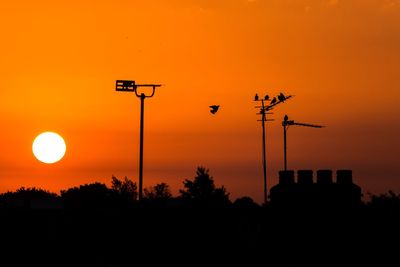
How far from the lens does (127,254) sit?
135ft

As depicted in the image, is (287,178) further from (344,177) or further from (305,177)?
(344,177)

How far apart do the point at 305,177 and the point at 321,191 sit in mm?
1148

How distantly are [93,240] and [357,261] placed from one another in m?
14.5

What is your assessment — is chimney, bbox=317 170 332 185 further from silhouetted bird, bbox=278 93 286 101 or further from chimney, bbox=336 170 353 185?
silhouetted bird, bbox=278 93 286 101

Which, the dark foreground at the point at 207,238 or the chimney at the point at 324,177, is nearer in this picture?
the dark foreground at the point at 207,238

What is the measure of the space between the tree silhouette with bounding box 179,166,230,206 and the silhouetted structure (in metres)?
5.76

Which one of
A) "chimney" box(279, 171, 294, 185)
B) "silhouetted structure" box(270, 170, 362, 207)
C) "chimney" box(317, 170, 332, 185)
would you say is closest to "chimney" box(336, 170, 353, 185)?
"silhouetted structure" box(270, 170, 362, 207)

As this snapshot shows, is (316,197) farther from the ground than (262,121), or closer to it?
closer to it

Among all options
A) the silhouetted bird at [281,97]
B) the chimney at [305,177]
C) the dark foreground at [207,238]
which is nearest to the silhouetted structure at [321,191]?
the chimney at [305,177]

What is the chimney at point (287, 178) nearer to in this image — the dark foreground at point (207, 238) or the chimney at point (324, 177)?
the dark foreground at point (207, 238)

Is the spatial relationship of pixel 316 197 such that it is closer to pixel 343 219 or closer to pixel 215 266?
pixel 343 219

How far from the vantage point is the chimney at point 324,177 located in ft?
134

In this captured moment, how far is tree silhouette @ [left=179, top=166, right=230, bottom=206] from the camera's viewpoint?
46.7 metres

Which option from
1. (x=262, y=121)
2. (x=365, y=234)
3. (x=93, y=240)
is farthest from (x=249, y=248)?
(x=262, y=121)
